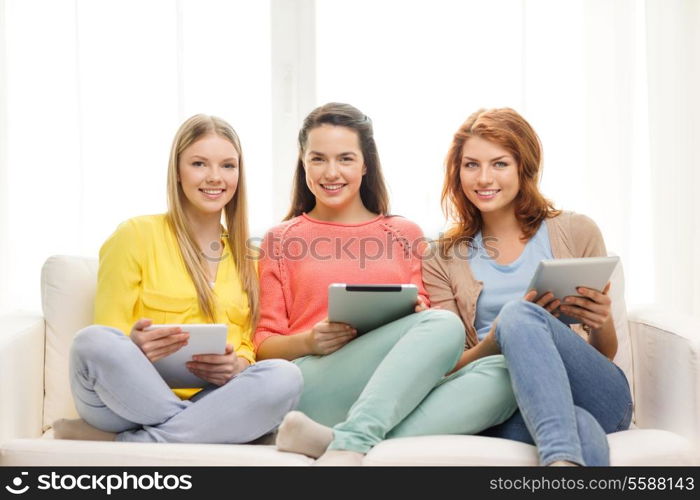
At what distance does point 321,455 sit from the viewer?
178 cm

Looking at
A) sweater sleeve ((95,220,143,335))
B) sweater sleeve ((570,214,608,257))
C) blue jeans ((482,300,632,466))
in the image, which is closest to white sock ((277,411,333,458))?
blue jeans ((482,300,632,466))

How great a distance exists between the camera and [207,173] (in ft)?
7.30

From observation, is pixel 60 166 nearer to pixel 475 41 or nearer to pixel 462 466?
pixel 475 41

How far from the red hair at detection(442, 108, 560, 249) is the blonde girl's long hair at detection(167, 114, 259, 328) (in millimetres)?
543

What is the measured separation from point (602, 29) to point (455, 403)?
70.1 inches

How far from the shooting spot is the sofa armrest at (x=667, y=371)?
6.46 feet

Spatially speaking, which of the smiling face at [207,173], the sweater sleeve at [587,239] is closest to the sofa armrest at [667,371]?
the sweater sleeve at [587,239]

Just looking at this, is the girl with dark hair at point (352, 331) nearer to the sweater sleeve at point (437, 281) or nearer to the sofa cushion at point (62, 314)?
the sweater sleeve at point (437, 281)

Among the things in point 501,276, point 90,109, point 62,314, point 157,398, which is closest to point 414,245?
point 501,276

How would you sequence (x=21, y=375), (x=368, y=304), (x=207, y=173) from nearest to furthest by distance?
1. (x=368, y=304)
2. (x=21, y=375)
3. (x=207, y=173)

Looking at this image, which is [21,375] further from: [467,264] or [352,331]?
[467,264]

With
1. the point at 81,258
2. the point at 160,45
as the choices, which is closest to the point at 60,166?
the point at 160,45

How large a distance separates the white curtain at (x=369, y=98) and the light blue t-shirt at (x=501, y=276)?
35.0 inches

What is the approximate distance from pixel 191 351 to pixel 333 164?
677 mm
